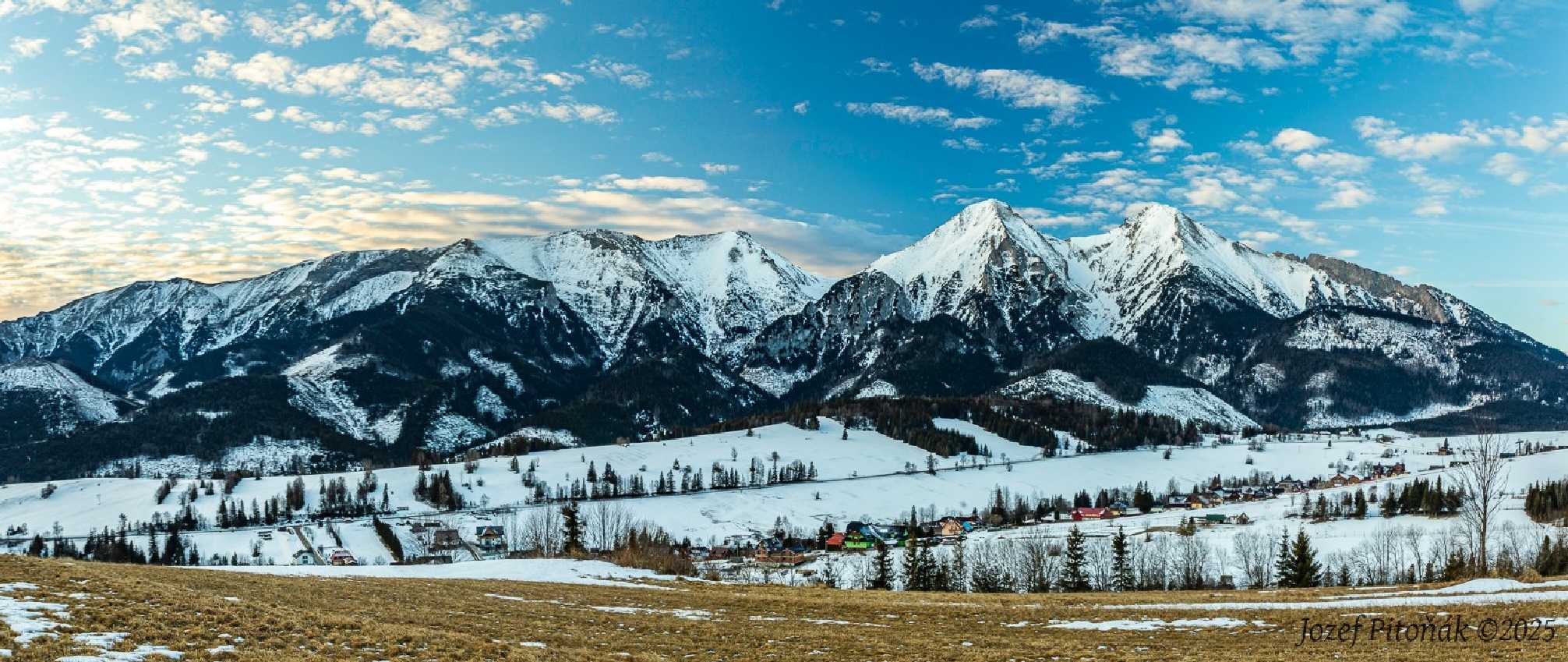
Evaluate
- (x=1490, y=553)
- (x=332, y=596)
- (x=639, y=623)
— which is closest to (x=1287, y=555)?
(x=1490, y=553)

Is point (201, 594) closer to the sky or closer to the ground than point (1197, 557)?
closer to the sky

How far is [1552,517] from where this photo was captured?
169 metres

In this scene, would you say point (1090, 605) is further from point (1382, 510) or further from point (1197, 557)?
point (1382, 510)

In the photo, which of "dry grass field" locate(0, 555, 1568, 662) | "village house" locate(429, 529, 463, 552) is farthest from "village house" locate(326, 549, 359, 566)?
"dry grass field" locate(0, 555, 1568, 662)

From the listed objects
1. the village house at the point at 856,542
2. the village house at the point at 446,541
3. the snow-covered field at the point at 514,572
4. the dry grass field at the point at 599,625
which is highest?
the dry grass field at the point at 599,625

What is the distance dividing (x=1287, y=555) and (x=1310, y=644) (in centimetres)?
7692

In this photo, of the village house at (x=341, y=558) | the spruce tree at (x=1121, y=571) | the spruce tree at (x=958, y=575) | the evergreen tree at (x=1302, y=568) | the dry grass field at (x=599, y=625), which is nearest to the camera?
the dry grass field at (x=599, y=625)

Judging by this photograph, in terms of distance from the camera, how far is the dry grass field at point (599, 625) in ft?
87.3

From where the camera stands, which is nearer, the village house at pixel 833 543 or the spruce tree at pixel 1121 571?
the spruce tree at pixel 1121 571

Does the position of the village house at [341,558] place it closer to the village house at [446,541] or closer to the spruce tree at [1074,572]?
the village house at [446,541]

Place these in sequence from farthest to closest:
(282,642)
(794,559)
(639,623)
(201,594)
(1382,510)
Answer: (1382,510), (794,559), (639,623), (201,594), (282,642)

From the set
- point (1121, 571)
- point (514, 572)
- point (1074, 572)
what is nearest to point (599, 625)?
point (514, 572)

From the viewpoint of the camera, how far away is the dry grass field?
26609 millimetres

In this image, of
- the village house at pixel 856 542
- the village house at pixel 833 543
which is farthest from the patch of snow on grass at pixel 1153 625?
the village house at pixel 856 542
